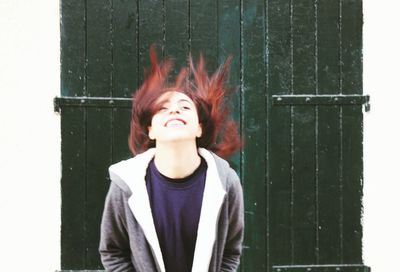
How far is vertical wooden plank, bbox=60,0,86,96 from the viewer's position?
356cm

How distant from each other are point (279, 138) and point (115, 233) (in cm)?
147

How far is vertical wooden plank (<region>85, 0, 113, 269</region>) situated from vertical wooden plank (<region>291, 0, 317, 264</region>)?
101 centimetres

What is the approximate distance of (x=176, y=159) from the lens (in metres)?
2.33

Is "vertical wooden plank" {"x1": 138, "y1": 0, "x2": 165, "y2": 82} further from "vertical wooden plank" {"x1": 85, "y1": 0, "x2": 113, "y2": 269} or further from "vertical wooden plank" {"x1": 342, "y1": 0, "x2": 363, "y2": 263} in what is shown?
"vertical wooden plank" {"x1": 342, "y1": 0, "x2": 363, "y2": 263}

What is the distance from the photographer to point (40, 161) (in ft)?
11.6

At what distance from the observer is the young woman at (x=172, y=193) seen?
234 centimetres

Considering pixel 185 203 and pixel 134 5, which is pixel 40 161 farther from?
pixel 185 203

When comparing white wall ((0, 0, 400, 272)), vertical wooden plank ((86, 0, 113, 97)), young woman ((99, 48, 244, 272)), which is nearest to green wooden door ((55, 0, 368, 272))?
vertical wooden plank ((86, 0, 113, 97))

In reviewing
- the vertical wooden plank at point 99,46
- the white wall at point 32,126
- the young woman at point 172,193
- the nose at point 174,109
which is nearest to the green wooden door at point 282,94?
the vertical wooden plank at point 99,46

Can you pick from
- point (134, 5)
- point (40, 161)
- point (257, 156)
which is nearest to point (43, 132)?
point (40, 161)

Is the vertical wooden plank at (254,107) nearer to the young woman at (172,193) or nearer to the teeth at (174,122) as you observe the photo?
the young woman at (172,193)

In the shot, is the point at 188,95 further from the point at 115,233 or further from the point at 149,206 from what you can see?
the point at 115,233

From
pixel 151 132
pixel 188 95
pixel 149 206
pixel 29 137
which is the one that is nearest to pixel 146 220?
pixel 149 206

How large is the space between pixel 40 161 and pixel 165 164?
137 cm
